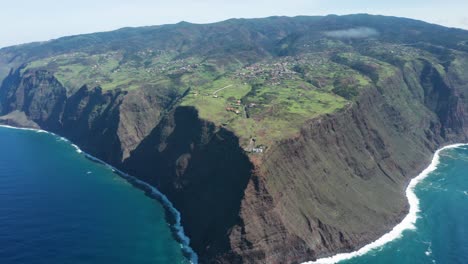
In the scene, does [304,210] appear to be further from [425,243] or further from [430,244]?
[430,244]

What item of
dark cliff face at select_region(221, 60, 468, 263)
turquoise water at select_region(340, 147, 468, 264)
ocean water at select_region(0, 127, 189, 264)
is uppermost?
dark cliff face at select_region(221, 60, 468, 263)

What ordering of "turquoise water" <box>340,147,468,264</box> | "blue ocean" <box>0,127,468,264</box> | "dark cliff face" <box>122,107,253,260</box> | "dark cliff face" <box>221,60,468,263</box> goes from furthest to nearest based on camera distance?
"dark cliff face" <box>122,107,253,260</box> → "turquoise water" <box>340,147,468,264</box> → "dark cliff face" <box>221,60,468,263</box> → "blue ocean" <box>0,127,468,264</box>

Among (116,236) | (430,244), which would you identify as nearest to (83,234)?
(116,236)

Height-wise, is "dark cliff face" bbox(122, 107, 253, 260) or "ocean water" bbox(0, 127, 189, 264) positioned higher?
"dark cliff face" bbox(122, 107, 253, 260)

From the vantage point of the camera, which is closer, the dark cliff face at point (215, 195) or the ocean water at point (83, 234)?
the ocean water at point (83, 234)

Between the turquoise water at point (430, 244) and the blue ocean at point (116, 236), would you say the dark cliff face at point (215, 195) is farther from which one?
the turquoise water at point (430, 244)

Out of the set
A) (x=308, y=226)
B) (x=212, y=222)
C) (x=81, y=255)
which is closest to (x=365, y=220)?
(x=308, y=226)

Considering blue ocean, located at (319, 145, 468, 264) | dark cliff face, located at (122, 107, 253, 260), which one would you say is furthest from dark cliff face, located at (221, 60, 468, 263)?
dark cliff face, located at (122, 107, 253, 260)

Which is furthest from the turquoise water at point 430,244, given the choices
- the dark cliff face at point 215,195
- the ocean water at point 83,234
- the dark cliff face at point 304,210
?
the ocean water at point 83,234

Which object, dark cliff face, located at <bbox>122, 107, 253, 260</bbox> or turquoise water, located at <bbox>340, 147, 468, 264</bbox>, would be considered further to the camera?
dark cliff face, located at <bbox>122, 107, 253, 260</bbox>

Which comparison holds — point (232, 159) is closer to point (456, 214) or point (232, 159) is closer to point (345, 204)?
point (345, 204)

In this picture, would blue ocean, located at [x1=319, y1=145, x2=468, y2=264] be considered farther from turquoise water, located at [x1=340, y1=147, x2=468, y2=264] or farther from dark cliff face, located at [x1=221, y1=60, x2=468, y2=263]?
dark cliff face, located at [x1=221, y1=60, x2=468, y2=263]
